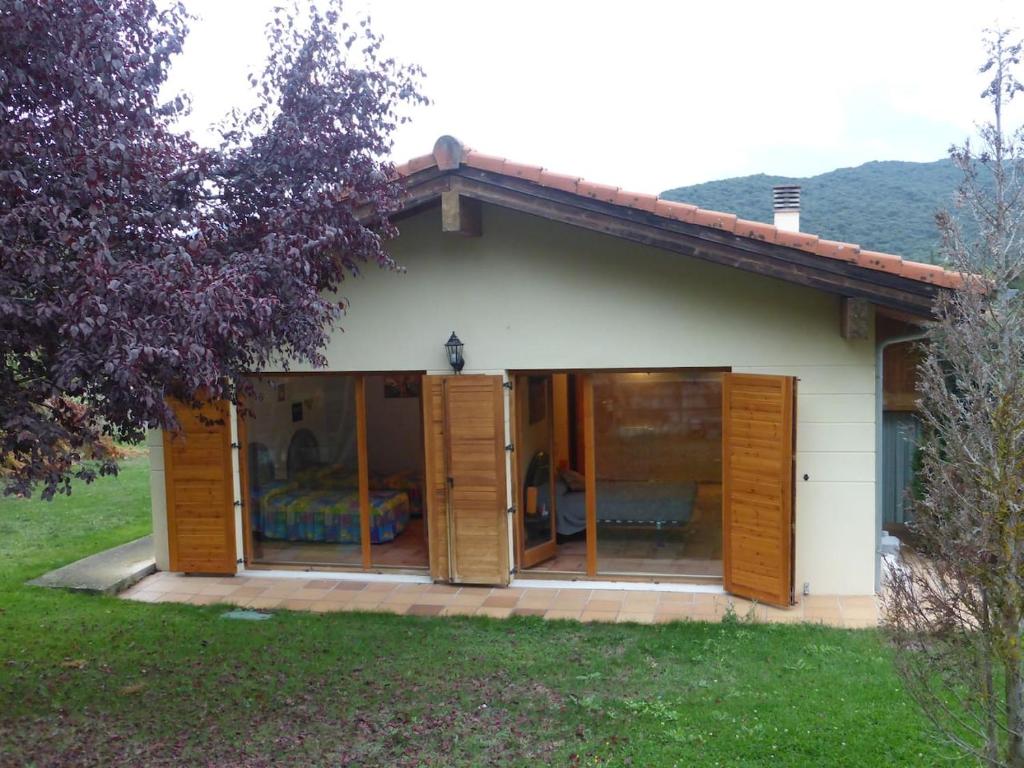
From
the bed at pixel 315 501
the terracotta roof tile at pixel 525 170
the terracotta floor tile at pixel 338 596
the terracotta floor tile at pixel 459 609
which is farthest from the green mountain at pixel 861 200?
the terracotta floor tile at pixel 338 596

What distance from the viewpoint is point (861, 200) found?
27500 millimetres

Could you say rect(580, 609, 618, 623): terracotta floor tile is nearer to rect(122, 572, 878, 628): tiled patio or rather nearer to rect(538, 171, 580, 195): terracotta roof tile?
rect(122, 572, 878, 628): tiled patio

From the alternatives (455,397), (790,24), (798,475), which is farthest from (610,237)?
Answer: (790,24)

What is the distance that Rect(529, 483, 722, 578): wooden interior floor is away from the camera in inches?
341

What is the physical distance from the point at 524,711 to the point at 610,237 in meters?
4.55

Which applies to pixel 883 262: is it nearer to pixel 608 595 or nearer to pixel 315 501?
pixel 608 595

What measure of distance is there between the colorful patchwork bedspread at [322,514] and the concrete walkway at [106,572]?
4.54ft

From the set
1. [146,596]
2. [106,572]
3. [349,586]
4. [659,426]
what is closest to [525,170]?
[659,426]

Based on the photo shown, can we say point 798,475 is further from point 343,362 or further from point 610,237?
point 343,362

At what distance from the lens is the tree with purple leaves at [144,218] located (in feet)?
14.6

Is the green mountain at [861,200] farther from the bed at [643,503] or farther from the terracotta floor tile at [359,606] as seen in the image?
the terracotta floor tile at [359,606]

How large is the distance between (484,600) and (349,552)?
196 cm

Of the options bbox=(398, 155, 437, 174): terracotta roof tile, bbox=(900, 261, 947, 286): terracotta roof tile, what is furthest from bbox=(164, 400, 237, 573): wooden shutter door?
bbox=(900, 261, 947, 286): terracotta roof tile

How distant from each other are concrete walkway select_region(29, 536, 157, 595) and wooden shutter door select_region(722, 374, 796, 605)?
629 centimetres
